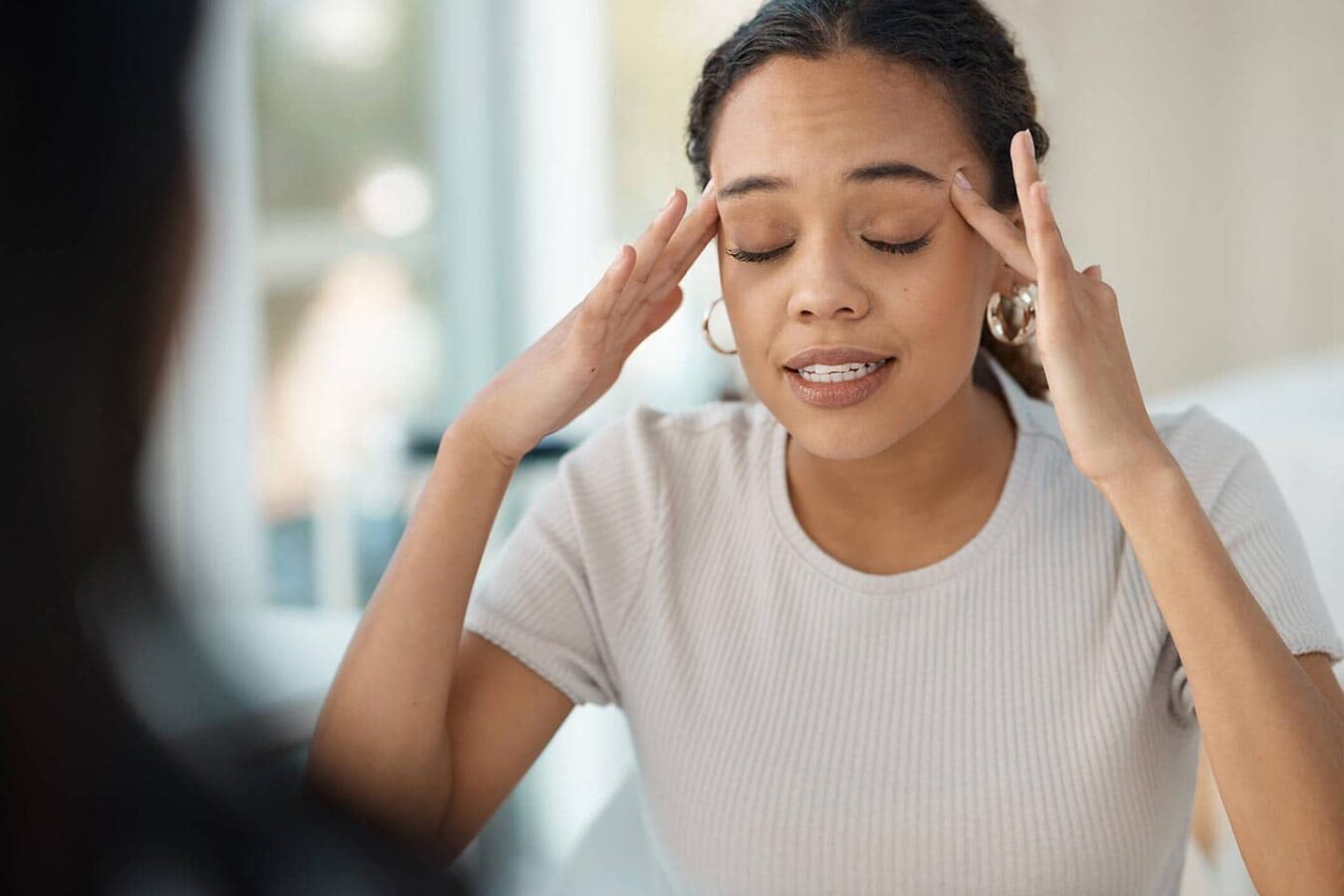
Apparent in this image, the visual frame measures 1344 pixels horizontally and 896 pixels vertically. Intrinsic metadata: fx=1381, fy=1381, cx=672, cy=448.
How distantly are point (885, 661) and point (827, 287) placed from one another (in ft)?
1.20

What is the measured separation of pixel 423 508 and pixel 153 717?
0.95m

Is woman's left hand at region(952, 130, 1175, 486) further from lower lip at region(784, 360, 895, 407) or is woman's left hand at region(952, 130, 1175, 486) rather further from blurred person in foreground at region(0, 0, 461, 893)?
blurred person in foreground at region(0, 0, 461, 893)

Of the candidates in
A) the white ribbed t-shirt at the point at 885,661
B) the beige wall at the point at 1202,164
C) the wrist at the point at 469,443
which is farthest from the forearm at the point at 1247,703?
the beige wall at the point at 1202,164

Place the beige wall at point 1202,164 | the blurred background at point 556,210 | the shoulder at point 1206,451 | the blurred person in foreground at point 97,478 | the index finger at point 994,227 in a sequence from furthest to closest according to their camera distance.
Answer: the beige wall at point 1202,164
the blurred background at point 556,210
the shoulder at point 1206,451
the index finger at point 994,227
the blurred person in foreground at point 97,478

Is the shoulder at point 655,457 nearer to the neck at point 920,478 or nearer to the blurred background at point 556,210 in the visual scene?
the neck at point 920,478

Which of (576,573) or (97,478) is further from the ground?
(97,478)

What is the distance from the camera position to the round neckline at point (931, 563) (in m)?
1.33

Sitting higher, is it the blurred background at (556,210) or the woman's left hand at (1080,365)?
the blurred background at (556,210)

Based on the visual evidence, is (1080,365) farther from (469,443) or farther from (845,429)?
(469,443)

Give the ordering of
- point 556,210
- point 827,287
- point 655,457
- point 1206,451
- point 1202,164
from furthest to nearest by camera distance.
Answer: point 556,210, point 1202,164, point 655,457, point 1206,451, point 827,287

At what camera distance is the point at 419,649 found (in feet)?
4.10

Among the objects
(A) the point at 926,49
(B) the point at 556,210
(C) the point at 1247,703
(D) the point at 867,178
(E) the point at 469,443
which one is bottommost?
(C) the point at 1247,703

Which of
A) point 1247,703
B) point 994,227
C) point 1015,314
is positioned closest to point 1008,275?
point 1015,314

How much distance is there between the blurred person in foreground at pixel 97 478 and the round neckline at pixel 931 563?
1.00 metres
